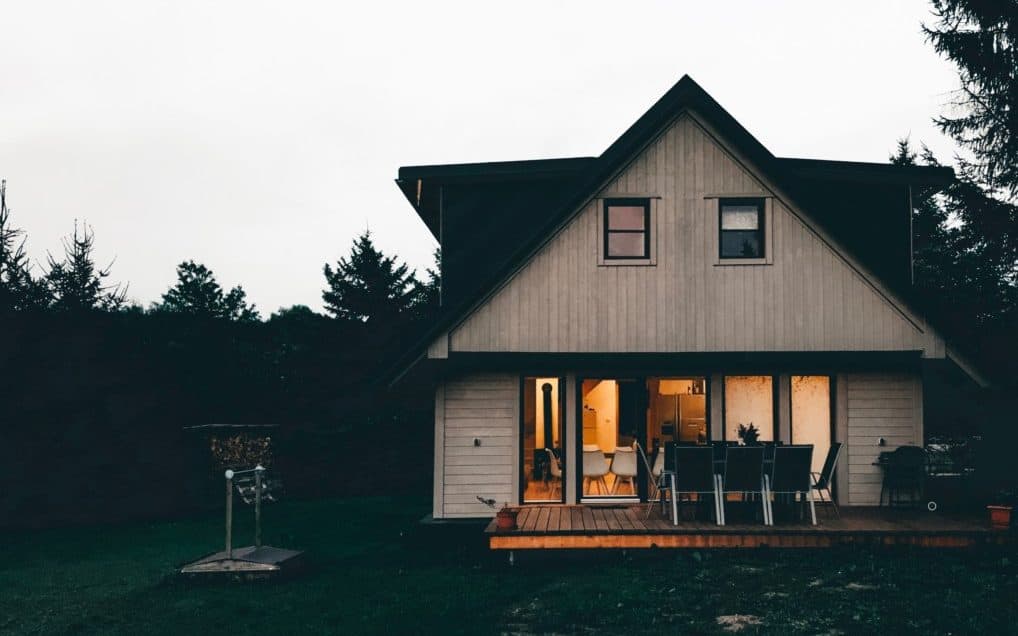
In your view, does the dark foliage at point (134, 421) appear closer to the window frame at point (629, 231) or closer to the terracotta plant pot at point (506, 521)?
the terracotta plant pot at point (506, 521)

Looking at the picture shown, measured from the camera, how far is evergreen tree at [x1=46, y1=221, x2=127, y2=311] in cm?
1917

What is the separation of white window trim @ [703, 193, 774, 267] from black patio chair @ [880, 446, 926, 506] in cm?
355

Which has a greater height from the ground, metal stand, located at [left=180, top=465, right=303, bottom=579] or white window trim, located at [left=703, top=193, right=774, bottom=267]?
white window trim, located at [left=703, top=193, right=774, bottom=267]

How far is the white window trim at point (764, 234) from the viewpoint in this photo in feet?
39.4

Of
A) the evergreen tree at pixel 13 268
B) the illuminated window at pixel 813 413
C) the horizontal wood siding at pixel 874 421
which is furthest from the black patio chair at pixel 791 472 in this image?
the evergreen tree at pixel 13 268

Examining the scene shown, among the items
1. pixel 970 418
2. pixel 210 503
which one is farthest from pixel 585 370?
pixel 970 418

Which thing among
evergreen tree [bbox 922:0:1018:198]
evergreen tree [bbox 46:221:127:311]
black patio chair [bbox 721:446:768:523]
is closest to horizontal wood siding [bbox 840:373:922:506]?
black patio chair [bbox 721:446:768:523]

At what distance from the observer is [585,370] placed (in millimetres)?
12422

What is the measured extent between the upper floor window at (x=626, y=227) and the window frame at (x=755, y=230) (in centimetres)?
115

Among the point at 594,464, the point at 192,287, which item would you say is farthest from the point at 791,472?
the point at 192,287

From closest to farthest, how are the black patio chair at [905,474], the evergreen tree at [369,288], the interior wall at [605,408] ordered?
the black patio chair at [905,474] → the interior wall at [605,408] → the evergreen tree at [369,288]

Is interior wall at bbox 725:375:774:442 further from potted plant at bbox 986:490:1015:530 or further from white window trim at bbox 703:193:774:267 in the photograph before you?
potted plant at bbox 986:490:1015:530

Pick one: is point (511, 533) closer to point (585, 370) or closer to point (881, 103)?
point (585, 370)

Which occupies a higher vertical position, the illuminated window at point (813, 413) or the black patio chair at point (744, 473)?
the illuminated window at point (813, 413)
